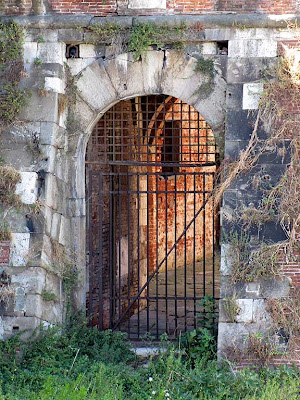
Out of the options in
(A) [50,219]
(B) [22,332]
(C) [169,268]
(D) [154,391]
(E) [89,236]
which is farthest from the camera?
(C) [169,268]

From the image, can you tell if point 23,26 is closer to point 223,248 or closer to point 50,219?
point 50,219

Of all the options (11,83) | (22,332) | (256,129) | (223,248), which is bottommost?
(22,332)

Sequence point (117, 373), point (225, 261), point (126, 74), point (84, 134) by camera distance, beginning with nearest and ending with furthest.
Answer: point (117, 373) < point (225, 261) < point (126, 74) < point (84, 134)

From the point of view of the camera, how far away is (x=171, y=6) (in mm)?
8359

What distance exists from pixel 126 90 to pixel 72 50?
807mm

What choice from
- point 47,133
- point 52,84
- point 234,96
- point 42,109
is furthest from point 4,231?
point 234,96

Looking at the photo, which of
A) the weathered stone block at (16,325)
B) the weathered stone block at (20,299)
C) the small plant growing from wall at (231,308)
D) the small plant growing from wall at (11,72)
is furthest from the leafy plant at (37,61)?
the small plant growing from wall at (231,308)

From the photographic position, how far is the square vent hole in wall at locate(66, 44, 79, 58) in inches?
341

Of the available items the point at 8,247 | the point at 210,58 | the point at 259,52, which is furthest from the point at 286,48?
the point at 8,247

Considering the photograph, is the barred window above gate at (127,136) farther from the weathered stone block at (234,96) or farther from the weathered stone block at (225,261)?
the weathered stone block at (225,261)

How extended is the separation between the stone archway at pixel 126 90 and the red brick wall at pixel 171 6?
20.4 inches

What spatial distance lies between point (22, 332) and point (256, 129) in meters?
3.32

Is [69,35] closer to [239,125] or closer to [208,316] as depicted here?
[239,125]

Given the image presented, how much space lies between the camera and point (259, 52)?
8.09 metres
